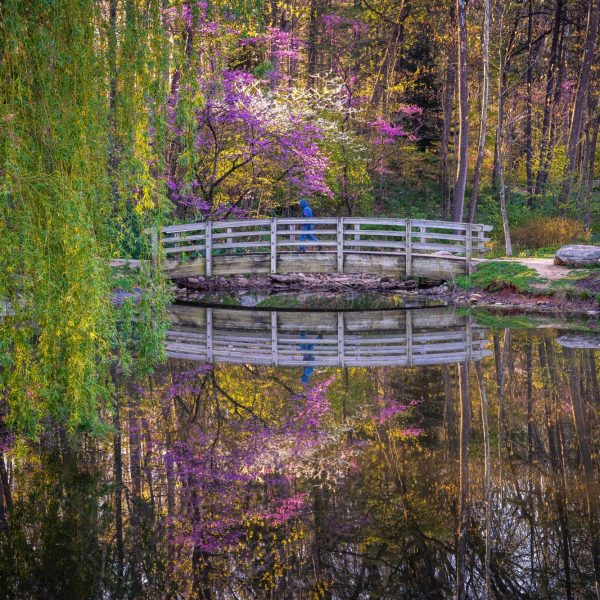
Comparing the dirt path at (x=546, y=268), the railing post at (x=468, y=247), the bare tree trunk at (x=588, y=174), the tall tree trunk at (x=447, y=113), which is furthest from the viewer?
the tall tree trunk at (x=447, y=113)

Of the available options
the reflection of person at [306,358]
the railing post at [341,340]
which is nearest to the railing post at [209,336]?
the reflection of person at [306,358]

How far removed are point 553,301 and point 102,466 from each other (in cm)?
1145

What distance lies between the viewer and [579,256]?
56.8 feet

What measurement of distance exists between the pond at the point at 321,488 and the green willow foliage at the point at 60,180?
2.65 ft

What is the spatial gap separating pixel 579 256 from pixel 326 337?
20.7 ft

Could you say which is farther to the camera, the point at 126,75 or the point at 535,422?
the point at 535,422

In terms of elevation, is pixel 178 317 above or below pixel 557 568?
below

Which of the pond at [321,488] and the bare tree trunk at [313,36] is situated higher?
the bare tree trunk at [313,36]

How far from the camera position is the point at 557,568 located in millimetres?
5270

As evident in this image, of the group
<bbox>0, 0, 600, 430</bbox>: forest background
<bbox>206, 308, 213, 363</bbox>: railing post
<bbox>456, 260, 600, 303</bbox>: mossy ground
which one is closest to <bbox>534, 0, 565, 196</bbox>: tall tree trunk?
<bbox>0, 0, 600, 430</bbox>: forest background

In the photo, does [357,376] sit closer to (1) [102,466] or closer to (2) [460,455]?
(2) [460,455]

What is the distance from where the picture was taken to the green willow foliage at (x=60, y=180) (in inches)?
268

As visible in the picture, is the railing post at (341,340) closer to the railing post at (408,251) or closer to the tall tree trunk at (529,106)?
the railing post at (408,251)

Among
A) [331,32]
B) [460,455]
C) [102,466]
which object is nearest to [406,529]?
[460,455]
